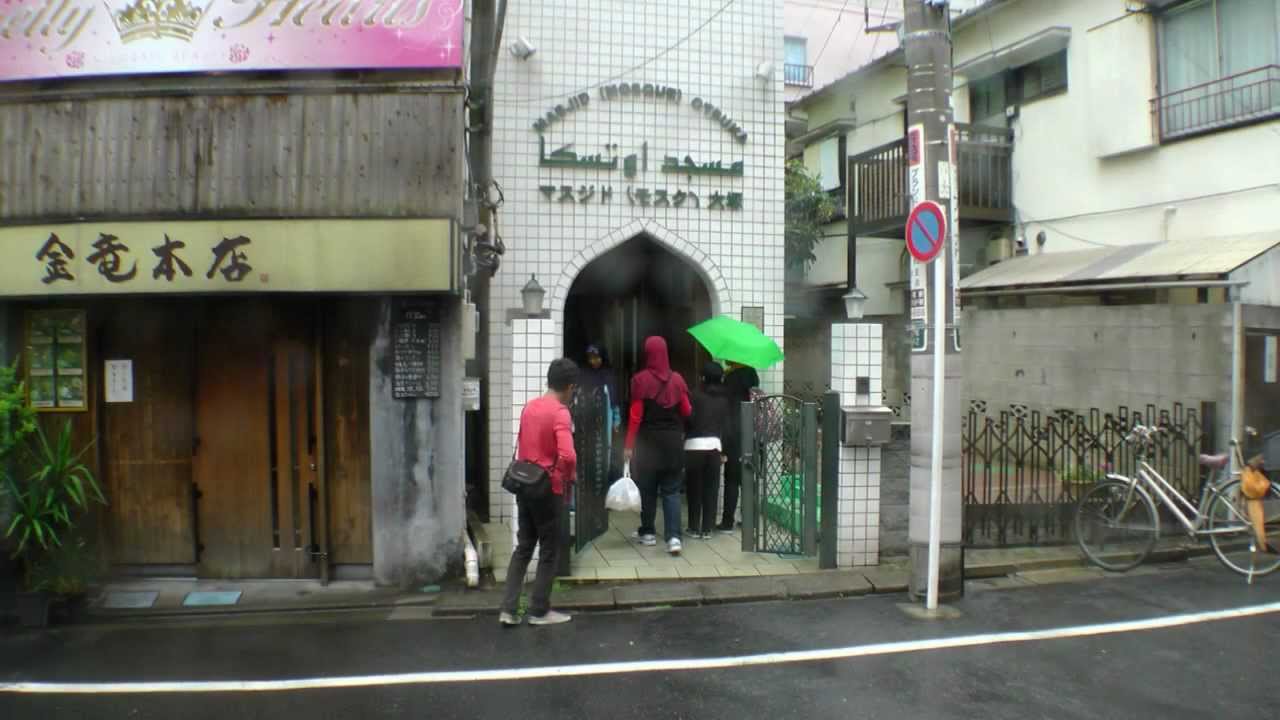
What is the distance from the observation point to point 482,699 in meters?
4.90

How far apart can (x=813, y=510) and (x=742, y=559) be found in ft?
2.61

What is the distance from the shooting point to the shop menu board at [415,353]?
730cm

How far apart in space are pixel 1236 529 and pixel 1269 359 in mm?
3142

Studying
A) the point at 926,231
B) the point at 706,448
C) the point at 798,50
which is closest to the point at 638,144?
the point at 706,448

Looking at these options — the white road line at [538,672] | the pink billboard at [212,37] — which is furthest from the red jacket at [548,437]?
the pink billboard at [212,37]

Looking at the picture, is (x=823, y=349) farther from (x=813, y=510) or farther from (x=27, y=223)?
(x=27, y=223)

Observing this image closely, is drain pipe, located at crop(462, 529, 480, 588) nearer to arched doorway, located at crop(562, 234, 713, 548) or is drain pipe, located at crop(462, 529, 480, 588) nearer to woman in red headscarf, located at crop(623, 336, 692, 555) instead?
woman in red headscarf, located at crop(623, 336, 692, 555)

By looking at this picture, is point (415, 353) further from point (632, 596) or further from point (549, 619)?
point (632, 596)

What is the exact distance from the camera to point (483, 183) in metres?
9.88

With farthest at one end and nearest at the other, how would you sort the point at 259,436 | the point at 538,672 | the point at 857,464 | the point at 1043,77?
the point at 1043,77 < the point at 857,464 < the point at 259,436 < the point at 538,672

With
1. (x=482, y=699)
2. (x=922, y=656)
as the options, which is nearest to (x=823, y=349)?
(x=922, y=656)

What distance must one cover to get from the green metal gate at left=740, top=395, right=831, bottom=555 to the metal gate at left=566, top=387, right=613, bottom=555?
1.39m

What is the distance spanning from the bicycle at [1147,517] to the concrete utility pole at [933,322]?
1.82 m

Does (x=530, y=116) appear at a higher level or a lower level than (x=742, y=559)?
higher
